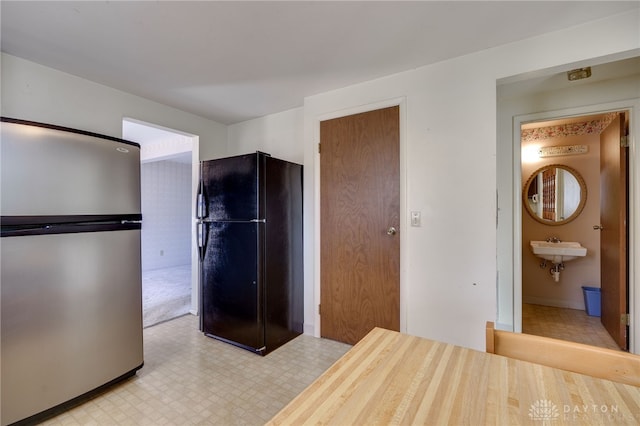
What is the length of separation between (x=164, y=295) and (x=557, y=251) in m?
4.97

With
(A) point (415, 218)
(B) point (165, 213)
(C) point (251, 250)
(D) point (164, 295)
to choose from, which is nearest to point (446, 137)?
(A) point (415, 218)

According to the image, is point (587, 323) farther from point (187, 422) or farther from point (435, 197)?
point (187, 422)

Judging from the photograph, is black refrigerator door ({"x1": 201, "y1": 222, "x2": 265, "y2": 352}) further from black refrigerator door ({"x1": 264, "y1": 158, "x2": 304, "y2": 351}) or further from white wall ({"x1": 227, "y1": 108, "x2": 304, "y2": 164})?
white wall ({"x1": 227, "y1": 108, "x2": 304, "y2": 164})

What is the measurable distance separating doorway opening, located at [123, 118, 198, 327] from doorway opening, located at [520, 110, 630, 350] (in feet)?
13.5

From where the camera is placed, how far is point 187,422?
1.59 m

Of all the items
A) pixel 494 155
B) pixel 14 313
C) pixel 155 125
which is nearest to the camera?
pixel 14 313

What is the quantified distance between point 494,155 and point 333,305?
175 centimetres

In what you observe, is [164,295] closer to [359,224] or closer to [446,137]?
[359,224]

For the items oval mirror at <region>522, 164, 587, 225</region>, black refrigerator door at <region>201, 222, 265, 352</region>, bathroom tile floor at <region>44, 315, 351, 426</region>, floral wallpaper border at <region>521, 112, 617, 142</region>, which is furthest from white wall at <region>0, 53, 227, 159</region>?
oval mirror at <region>522, 164, 587, 225</region>

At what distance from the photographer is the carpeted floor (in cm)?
329

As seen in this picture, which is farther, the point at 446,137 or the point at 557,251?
the point at 557,251

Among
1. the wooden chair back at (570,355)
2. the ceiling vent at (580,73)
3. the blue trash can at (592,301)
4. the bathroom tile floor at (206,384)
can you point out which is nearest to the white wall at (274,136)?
the bathroom tile floor at (206,384)

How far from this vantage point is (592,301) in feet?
10.2

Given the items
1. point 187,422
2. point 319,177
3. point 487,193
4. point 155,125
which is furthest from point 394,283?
point 155,125
